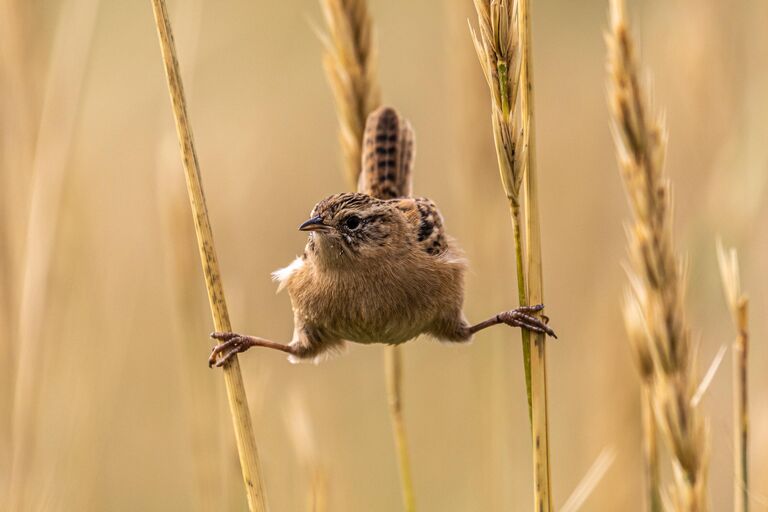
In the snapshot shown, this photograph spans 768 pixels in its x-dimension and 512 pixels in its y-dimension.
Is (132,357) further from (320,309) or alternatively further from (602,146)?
(602,146)

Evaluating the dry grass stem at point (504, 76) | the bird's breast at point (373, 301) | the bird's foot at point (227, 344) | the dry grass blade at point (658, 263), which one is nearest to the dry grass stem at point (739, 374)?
the dry grass blade at point (658, 263)

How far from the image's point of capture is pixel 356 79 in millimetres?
2836

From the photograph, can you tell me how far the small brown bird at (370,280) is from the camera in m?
3.10

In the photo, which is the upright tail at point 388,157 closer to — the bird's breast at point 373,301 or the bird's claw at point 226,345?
the bird's breast at point 373,301

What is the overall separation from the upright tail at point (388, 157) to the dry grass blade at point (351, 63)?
17.9 inches

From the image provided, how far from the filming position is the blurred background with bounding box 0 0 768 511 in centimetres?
280

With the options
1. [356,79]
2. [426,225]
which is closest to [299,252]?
[426,225]

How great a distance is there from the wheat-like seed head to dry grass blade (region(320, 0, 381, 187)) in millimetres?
693

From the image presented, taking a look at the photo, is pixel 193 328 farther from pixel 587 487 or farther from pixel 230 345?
pixel 587 487

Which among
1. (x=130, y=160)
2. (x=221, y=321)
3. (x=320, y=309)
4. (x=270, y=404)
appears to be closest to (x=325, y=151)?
(x=130, y=160)

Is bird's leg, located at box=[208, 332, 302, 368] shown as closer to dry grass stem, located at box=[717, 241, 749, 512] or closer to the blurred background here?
the blurred background

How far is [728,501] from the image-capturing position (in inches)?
179

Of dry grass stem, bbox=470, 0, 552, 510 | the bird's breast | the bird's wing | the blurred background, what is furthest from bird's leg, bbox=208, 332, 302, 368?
dry grass stem, bbox=470, 0, 552, 510

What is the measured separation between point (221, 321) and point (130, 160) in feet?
13.7
